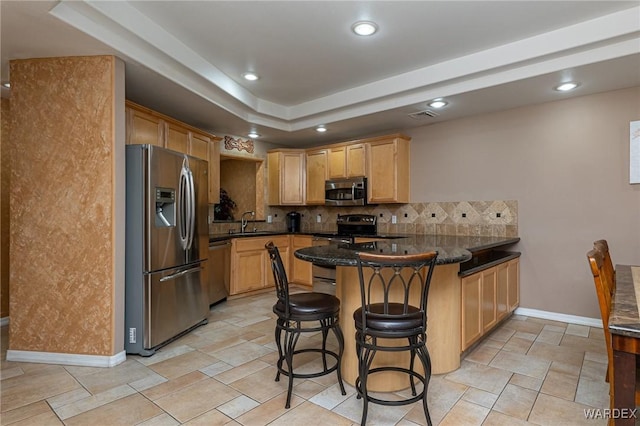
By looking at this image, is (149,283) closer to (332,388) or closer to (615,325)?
(332,388)

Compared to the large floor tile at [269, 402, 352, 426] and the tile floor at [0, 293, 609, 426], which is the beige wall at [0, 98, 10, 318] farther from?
the large floor tile at [269, 402, 352, 426]

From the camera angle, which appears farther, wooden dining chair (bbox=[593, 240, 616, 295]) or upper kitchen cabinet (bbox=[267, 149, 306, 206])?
upper kitchen cabinet (bbox=[267, 149, 306, 206])

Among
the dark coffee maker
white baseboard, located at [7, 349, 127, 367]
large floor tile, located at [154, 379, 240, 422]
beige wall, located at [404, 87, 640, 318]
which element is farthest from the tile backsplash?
large floor tile, located at [154, 379, 240, 422]

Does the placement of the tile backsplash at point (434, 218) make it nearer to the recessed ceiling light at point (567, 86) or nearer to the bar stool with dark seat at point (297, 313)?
the recessed ceiling light at point (567, 86)

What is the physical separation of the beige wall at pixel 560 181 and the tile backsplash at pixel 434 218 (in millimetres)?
115

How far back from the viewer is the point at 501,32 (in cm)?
284

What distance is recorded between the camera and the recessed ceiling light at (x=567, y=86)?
3279mm

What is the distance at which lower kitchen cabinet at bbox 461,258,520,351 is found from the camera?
270 cm

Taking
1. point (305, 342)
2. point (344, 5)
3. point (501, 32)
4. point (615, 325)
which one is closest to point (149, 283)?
point (305, 342)

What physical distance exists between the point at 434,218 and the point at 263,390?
3.25 meters

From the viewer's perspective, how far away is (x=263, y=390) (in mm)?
2324

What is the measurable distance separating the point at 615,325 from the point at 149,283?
3.03 m

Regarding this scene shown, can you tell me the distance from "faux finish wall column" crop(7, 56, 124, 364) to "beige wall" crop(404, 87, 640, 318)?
3.93 metres

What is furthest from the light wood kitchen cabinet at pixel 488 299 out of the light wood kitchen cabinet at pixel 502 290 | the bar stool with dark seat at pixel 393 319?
the bar stool with dark seat at pixel 393 319
